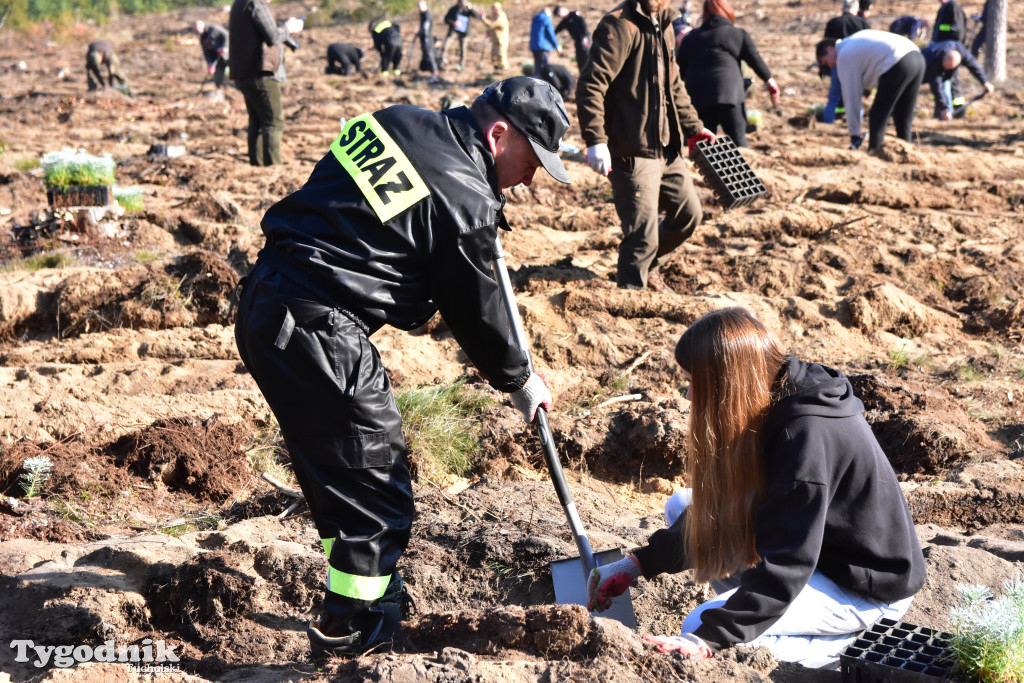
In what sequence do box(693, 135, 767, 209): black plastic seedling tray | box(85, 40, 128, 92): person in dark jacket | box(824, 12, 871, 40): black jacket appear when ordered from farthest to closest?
box(85, 40, 128, 92): person in dark jacket → box(824, 12, 871, 40): black jacket → box(693, 135, 767, 209): black plastic seedling tray

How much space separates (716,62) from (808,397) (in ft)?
21.7

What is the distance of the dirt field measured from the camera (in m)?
3.12

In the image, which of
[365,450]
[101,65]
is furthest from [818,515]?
[101,65]

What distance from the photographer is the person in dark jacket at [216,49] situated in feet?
50.1

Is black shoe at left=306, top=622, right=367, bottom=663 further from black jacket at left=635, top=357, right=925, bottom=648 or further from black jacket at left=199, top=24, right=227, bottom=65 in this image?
black jacket at left=199, top=24, right=227, bottom=65

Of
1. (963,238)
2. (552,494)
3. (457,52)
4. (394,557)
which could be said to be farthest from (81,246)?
(457,52)

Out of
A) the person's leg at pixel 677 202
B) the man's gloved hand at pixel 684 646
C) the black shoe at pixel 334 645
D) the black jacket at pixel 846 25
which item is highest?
the black jacket at pixel 846 25

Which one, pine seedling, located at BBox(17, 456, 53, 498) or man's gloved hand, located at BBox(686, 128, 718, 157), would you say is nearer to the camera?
pine seedling, located at BBox(17, 456, 53, 498)

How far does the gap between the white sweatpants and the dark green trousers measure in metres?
7.21

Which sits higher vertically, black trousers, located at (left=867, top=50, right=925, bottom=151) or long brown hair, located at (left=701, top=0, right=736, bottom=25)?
long brown hair, located at (left=701, top=0, right=736, bottom=25)

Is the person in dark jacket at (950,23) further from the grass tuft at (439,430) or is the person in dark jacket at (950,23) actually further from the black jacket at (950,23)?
the grass tuft at (439,430)

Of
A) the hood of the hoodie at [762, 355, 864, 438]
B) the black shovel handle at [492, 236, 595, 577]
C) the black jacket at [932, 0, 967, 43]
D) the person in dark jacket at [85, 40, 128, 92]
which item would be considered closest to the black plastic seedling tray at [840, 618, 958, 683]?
the hood of the hoodie at [762, 355, 864, 438]

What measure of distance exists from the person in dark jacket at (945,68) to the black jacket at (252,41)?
8.28m

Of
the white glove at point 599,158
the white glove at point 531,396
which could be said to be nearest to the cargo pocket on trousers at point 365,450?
the white glove at point 531,396
